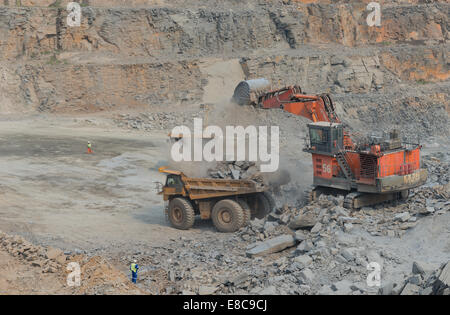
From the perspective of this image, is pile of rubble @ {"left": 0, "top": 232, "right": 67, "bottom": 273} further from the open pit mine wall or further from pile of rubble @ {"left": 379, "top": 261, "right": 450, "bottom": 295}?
the open pit mine wall

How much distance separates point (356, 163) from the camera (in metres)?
15.1

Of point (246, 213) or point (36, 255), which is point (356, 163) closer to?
point (246, 213)

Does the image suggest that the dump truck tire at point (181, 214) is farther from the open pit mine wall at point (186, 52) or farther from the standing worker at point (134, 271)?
the open pit mine wall at point (186, 52)

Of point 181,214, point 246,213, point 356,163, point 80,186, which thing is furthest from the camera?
point 80,186

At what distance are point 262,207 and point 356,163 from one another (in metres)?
2.78

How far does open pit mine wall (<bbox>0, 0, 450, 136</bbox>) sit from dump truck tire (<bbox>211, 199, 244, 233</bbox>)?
779 inches

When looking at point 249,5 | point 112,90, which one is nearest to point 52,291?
point 112,90

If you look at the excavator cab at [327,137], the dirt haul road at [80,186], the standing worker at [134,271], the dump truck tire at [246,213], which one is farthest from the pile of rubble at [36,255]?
the excavator cab at [327,137]

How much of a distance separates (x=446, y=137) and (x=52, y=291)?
26864 millimetres

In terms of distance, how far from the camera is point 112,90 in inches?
1380

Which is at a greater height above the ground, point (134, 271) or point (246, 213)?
point (246, 213)

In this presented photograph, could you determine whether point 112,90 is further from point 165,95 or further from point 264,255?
point 264,255

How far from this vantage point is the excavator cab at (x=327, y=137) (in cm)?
1532

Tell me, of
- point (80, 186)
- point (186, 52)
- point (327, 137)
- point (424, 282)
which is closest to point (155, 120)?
point (186, 52)
